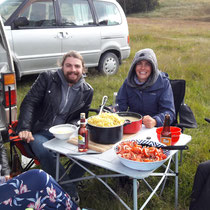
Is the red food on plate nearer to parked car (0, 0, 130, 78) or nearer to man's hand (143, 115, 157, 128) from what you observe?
man's hand (143, 115, 157, 128)

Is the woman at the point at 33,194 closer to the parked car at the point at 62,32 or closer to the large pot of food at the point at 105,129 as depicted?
the large pot of food at the point at 105,129

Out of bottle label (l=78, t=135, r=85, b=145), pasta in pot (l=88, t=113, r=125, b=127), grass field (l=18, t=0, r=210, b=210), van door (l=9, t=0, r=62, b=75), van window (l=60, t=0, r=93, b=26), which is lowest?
grass field (l=18, t=0, r=210, b=210)

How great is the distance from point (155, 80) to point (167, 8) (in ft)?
128

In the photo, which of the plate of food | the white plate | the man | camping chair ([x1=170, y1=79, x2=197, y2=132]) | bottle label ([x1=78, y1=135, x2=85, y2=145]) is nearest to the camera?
the plate of food

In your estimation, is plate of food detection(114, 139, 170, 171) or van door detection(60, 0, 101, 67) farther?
van door detection(60, 0, 101, 67)

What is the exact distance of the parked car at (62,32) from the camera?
5852 millimetres

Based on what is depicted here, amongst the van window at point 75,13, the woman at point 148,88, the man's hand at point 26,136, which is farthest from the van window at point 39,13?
the man's hand at point 26,136

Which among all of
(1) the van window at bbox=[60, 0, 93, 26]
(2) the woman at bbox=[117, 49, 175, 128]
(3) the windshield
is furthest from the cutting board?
(1) the van window at bbox=[60, 0, 93, 26]

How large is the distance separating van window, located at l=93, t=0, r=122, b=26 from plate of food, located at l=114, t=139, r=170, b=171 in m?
5.50

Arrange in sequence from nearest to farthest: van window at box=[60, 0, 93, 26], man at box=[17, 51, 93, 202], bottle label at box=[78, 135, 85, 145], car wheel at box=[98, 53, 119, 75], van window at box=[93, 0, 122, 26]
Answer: bottle label at box=[78, 135, 85, 145], man at box=[17, 51, 93, 202], van window at box=[60, 0, 93, 26], van window at box=[93, 0, 122, 26], car wheel at box=[98, 53, 119, 75]

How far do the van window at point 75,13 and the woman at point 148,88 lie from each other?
380 cm

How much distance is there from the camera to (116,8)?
24.5 ft

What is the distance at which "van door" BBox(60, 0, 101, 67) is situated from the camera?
653 cm

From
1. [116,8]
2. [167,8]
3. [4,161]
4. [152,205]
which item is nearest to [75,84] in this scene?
[4,161]
